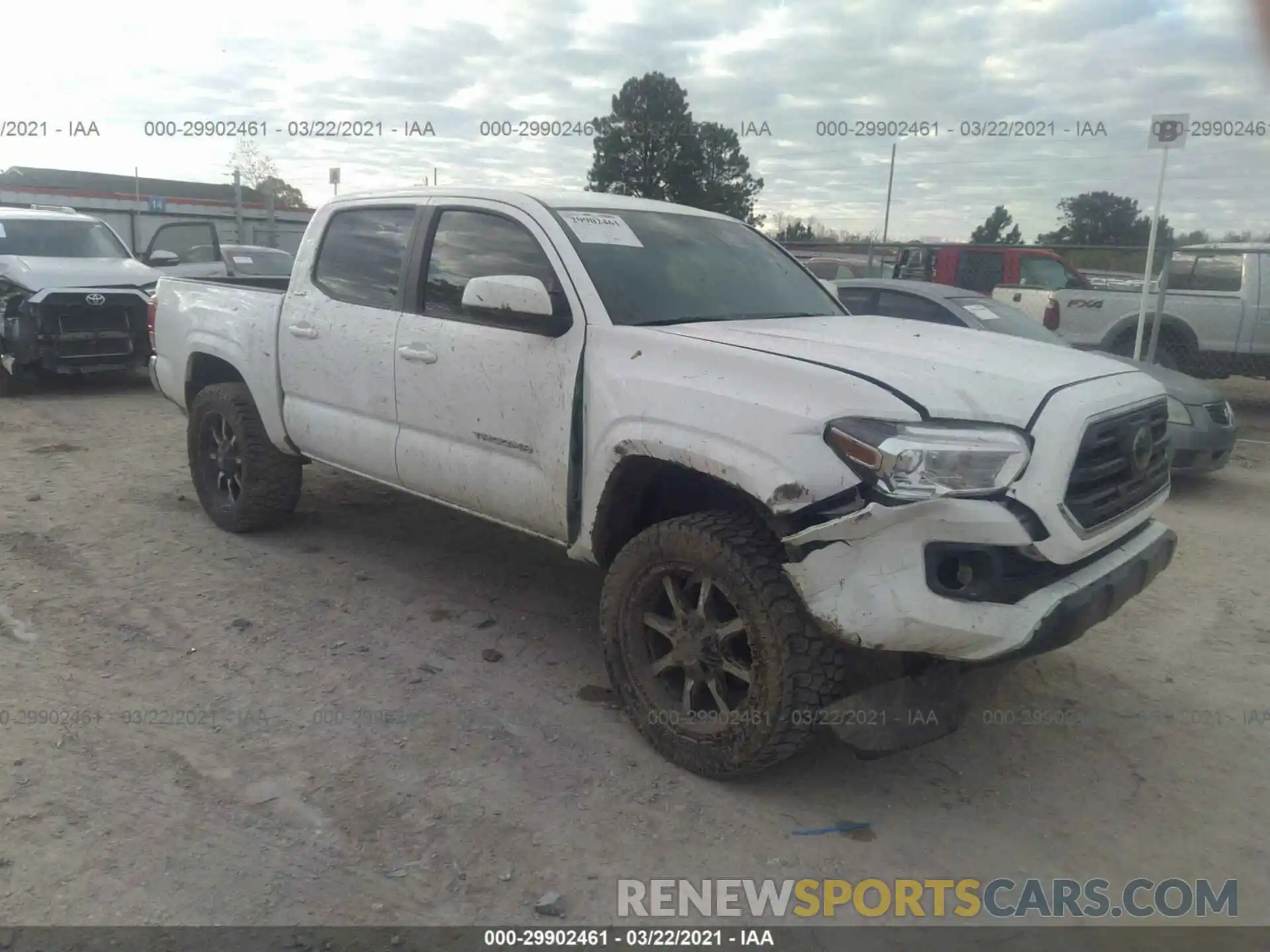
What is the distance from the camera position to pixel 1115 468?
3137 millimetres

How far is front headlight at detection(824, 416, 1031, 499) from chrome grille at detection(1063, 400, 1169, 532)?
27 cm

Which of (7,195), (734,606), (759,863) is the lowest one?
(759,863)

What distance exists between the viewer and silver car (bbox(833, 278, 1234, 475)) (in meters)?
7.21

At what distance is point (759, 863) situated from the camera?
9.42 feet

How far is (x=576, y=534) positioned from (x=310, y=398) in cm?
193

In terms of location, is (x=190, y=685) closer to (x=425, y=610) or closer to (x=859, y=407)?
(x=425, y=610)

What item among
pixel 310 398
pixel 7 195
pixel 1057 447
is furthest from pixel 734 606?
pixel 7 195

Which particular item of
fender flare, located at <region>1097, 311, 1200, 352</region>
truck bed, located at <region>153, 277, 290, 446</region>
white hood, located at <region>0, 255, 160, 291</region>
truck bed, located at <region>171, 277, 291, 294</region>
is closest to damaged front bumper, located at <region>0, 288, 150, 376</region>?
white hood, located at <region>0, 255, 160, 291</region>

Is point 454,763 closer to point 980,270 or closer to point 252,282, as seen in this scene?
point 252,282

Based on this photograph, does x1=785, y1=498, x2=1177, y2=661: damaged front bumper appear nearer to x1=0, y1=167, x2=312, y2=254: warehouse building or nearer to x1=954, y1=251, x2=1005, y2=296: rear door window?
x1=954, y1=251, x2=1005, y2=296: rear door window

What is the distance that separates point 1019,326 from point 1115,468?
453 centimetres

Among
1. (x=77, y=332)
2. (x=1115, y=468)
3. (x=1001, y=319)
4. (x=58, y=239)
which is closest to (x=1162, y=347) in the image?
(x=1001, y=319)

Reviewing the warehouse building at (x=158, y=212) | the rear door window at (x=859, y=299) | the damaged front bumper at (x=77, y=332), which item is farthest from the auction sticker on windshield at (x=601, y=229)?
the warehouse building at (x=158, y=212)

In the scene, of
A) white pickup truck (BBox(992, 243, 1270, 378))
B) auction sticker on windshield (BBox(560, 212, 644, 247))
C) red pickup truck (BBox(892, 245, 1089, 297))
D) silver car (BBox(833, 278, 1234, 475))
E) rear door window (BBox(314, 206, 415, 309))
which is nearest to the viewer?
auction sticker on windshield (BBox(560, 212, 644, 247))
